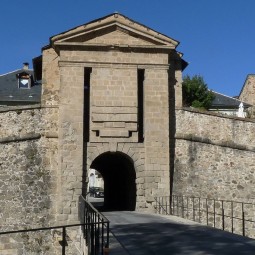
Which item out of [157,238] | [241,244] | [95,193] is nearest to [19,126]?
[157,238]

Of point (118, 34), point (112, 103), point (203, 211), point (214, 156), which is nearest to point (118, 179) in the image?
point (214, 156)

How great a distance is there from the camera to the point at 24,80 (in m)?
31.4

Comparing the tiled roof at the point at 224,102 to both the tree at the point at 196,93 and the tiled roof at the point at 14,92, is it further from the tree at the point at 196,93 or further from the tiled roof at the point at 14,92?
the tiled roof at the point at 14,92

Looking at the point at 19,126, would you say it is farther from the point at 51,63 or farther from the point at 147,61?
the point at 147,61

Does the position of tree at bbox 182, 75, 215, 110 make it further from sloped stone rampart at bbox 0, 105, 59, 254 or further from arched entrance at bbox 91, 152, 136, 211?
sloped stone rampart at bbox 0, 105, 59, 254

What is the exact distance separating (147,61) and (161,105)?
1.79 metres

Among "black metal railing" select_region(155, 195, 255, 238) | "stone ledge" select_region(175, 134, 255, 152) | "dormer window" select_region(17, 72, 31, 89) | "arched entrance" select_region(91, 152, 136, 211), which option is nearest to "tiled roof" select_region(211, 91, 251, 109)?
"arched entrance" select_region(91, 152, 136, 211)

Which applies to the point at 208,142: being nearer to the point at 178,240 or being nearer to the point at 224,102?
the point at 178,240

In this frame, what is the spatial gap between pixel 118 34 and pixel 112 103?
106 inches

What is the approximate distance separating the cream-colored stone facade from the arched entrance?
0.60 meters

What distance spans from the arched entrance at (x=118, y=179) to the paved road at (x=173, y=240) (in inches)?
224

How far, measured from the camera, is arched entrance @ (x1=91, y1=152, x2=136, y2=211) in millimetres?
17828

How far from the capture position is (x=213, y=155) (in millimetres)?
17859

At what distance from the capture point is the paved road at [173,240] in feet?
26.1
